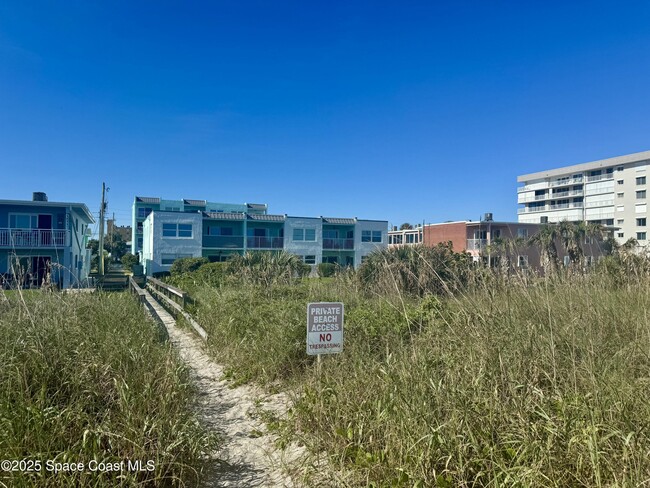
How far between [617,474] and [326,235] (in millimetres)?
38185

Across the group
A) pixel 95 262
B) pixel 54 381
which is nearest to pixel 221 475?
pixel 54 381

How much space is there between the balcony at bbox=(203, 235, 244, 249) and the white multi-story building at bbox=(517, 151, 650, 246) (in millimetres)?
43567

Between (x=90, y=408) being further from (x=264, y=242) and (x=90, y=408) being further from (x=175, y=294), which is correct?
(x=264, y=242)

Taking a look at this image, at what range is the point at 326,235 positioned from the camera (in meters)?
40.4

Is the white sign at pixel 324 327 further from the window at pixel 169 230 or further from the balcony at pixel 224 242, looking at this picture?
the balcony at pixel 224 242

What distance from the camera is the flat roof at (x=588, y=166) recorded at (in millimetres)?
58219

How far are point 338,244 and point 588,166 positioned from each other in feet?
176

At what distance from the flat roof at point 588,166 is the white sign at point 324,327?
2868 inches

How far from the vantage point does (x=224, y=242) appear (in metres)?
36.2

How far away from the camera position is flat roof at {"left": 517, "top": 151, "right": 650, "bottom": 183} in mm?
58219

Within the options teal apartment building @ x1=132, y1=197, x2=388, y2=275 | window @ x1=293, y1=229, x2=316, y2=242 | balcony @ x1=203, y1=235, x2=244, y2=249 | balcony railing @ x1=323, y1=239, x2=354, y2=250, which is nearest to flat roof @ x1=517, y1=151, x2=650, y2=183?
teal apartment building @ x1=132, y1=197, x2=388, y2=275

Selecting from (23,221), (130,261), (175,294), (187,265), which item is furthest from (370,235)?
(130,261)

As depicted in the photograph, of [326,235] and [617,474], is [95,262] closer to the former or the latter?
[326,235]

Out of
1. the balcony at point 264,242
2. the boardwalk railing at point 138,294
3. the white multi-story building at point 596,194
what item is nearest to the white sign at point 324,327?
the boardwalk railing at point 138,294
